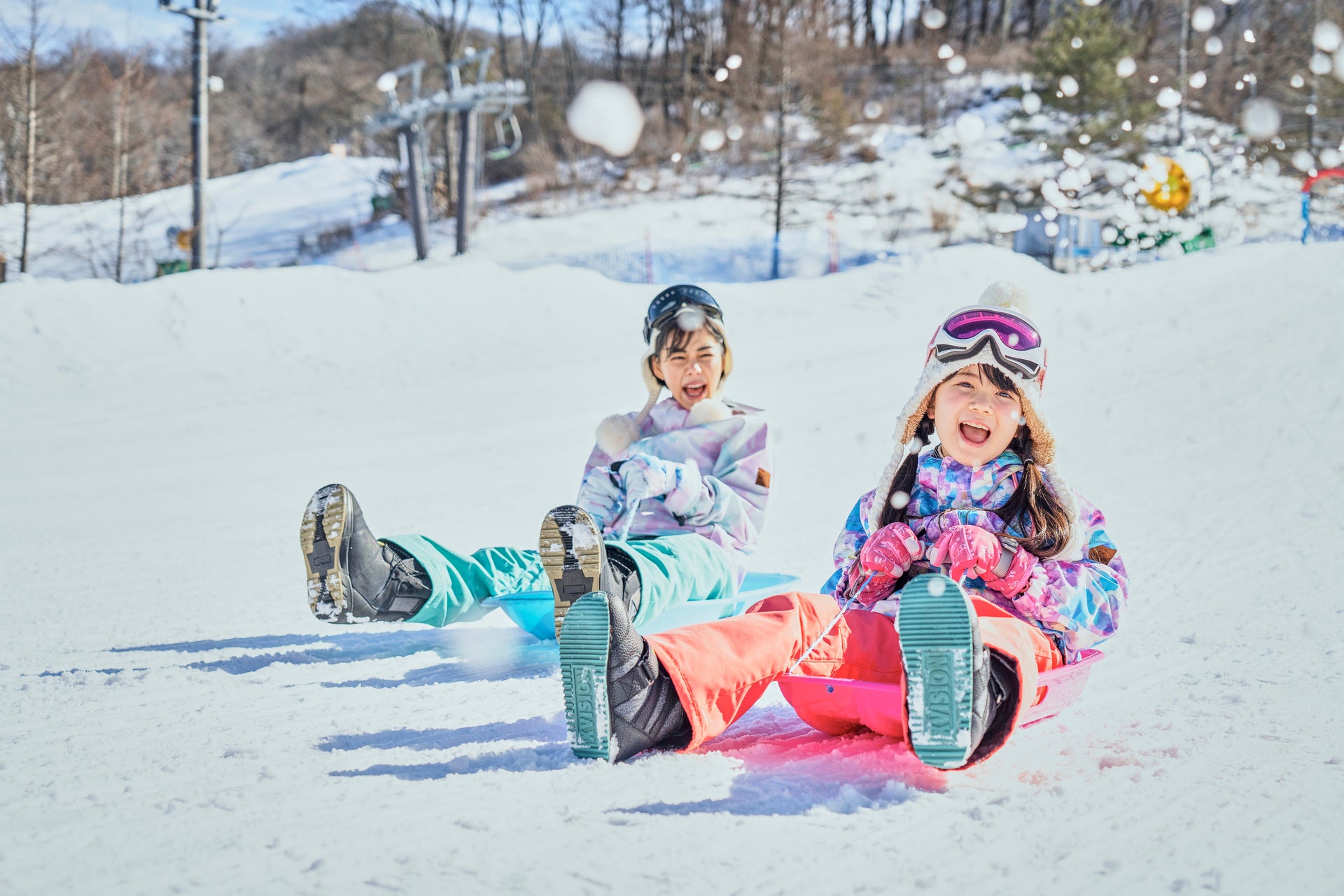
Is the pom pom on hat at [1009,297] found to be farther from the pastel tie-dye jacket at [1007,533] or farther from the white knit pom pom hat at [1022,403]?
the pastel tie-dye jacket at [1007,533]

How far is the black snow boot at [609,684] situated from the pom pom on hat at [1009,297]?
1107 mm

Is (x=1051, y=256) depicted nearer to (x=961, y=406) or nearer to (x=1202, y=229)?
(x=1202, y=229)

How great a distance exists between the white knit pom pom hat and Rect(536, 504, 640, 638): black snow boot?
0.59 metres

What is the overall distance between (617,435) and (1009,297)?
1287 millimetres

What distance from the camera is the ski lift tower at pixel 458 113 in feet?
45.8

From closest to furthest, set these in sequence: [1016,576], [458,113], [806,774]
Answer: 1. [806,774]
2. [1016,576]
3. [458,113]

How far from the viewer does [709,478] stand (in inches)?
117

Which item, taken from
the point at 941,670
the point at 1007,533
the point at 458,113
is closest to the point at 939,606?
the point at 941,670

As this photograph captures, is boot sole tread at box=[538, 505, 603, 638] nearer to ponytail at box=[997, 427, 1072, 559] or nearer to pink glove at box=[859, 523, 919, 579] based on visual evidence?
pink glove at box=[859, 523, 919, 579]

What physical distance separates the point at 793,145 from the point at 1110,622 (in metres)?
20.1

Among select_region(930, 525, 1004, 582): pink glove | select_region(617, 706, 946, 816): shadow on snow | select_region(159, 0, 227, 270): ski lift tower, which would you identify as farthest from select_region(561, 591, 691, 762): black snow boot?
select_region(159, 0, 227, 270): ski lift tower

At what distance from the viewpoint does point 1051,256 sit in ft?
56.9

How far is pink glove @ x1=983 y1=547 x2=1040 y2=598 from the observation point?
2.00 meters

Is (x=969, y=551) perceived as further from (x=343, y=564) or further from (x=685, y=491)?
(x=343, y=564)
